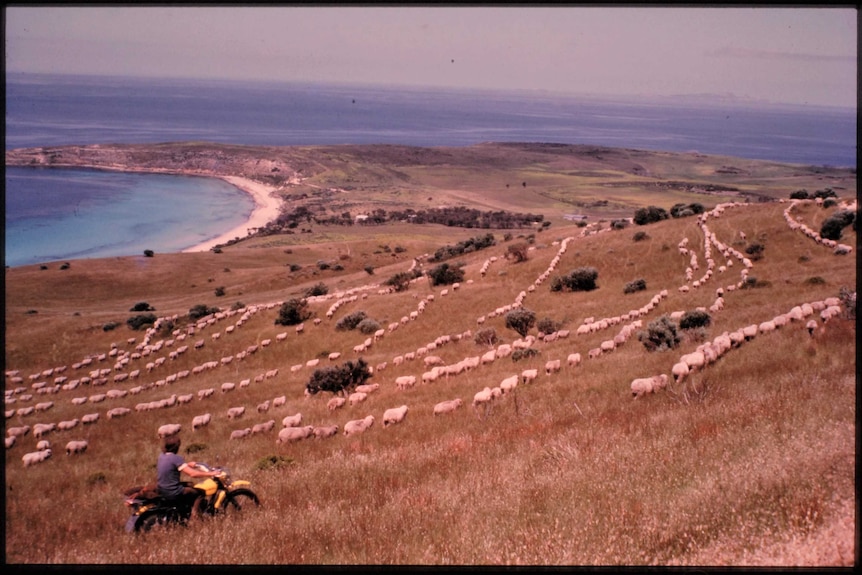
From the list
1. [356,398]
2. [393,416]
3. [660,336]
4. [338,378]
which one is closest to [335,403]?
[356,398]

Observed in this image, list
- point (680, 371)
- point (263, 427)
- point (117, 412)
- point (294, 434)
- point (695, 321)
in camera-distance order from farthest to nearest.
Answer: point (117, 412), point (695, 321), point (263, 427), point (294, 434), point (680, 371)

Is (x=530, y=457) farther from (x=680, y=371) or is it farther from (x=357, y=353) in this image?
(x=357, y=353)

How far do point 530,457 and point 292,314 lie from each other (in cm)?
2795

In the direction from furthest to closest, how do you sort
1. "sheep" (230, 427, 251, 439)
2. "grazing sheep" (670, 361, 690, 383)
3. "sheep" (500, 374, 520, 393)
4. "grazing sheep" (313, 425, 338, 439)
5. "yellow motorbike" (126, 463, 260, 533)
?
"sheep" (230, 427, 251, 439) → "sheep" (500, 374, 520, 393) → "grazing sheep" (313, 425, 338, 439) → "grazing sheep" (670, 361, 690, 383) → "yellow motorbike" (126, 463, 260, 533)

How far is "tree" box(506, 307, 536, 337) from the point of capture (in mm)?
26047

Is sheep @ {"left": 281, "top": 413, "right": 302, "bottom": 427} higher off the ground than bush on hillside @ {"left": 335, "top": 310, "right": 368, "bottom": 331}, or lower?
higher

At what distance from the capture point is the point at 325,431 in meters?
14.3

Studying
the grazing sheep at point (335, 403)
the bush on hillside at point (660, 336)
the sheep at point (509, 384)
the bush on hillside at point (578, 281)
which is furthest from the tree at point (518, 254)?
the grazing sheep at point (335, 403)

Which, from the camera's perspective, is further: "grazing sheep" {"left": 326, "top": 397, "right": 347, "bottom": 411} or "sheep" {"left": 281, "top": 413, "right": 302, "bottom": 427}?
"grazing sheep" {"left": 326, "top": 397, "right": 347, "bottom": 411}

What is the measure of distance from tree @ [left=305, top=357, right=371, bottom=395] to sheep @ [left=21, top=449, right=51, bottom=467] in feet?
31.4

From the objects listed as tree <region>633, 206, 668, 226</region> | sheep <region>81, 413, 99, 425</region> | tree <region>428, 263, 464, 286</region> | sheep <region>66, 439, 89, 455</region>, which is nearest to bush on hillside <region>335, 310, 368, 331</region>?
tree <region>428, 263, 464, 286</region>

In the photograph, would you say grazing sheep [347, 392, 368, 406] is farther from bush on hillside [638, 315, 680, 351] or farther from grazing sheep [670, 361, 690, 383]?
bush on hillside [638, 315, 680, 351]

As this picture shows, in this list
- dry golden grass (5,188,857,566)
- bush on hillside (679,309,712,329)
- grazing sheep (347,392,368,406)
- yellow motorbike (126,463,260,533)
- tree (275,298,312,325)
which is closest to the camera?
dry golden grass (5,188,857,566)

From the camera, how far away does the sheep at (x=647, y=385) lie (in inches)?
491
